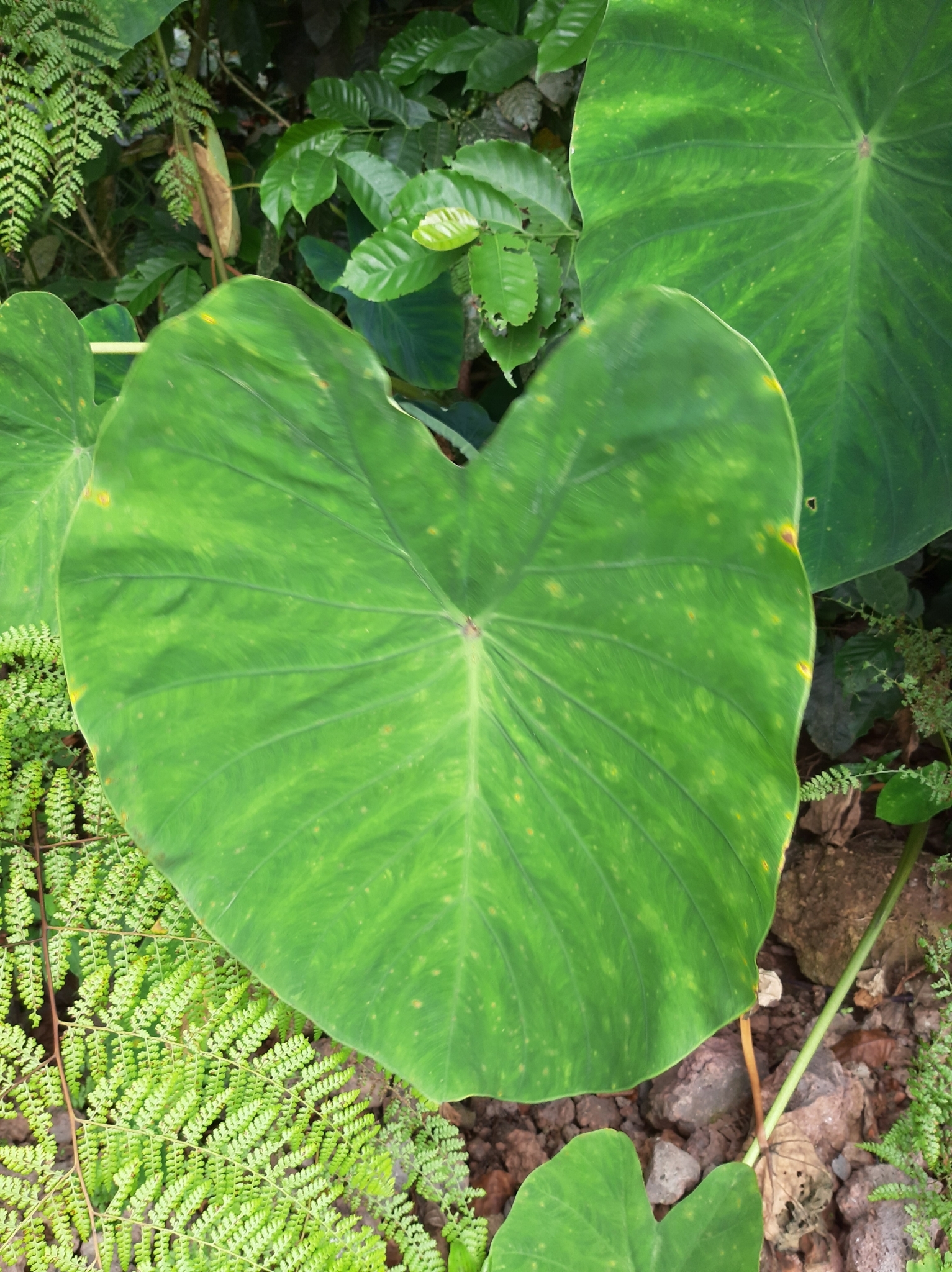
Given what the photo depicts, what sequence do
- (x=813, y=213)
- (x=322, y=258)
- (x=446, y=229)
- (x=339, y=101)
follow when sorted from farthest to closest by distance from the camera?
(x=322, y=258)
(x=339, y=101)
(x=446, y=229)
(x=813, y=213)

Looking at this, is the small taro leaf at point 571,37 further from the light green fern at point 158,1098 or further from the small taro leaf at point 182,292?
the light green fern at point 158,1098

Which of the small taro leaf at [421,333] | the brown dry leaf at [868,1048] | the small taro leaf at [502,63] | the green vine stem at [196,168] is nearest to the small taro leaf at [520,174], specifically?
the small taro leaf at [502,63]

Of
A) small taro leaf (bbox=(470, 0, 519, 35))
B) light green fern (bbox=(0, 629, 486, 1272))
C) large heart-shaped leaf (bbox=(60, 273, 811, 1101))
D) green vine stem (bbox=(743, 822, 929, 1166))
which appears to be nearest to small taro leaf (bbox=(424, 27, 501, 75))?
small taro leaf (bbox=(470, 0, 519, 35))

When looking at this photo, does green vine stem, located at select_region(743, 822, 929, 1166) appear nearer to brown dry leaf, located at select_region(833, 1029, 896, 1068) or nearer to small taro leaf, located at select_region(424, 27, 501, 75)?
brown dry leaf, located at select_region(833, 1029, 896, 1068)

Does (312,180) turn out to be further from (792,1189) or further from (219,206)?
(792,1189)

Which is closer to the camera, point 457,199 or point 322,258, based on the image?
point 457,199

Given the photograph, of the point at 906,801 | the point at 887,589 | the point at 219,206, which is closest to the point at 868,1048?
the point at 906,801
